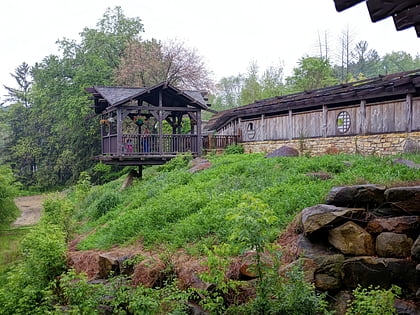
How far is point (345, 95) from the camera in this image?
14.4 m

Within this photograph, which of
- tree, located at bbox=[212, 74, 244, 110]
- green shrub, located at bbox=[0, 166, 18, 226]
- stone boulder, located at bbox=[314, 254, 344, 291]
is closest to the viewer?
stone boulder, located at bbox=[314, 254, 344, 291]

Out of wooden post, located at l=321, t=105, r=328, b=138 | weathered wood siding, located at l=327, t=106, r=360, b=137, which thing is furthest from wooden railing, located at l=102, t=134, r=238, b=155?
weathered wood siding, located at l=327, t=106, r=360, b=137

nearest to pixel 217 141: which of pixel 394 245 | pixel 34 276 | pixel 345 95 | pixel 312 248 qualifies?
pixel 345 95

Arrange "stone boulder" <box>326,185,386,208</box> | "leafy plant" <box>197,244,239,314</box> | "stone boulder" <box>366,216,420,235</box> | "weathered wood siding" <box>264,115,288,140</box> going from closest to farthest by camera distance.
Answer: "leafy plant" <box>197,244,239,314</box> → "stone boulder" <box>366,216,420,235</box> → "stone boulder" <box>326,185,386,208</box> → "weathered wood siding" <box>264,115,288,140</box>

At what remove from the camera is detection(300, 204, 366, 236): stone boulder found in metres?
5.67

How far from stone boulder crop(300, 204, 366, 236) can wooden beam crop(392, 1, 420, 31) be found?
3.40 meters

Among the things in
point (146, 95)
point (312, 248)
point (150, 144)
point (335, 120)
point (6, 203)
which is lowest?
point (6, 203)

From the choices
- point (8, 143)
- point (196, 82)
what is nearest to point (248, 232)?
point (196, 82)

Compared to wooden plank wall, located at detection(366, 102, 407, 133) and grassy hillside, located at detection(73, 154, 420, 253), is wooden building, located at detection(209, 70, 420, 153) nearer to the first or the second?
wooden plank wall, located at detection(366, 102, 407, 133)

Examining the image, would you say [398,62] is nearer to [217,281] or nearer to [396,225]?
[396,225]

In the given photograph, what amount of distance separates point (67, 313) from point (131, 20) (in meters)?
31.5

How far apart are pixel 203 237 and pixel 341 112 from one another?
32.4ft

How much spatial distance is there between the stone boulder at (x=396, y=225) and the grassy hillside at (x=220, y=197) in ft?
3.24

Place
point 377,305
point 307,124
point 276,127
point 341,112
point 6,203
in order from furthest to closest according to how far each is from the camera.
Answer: point 6,203 < point 276,127 < point 307,124 < point 341,112 < point 377,305
